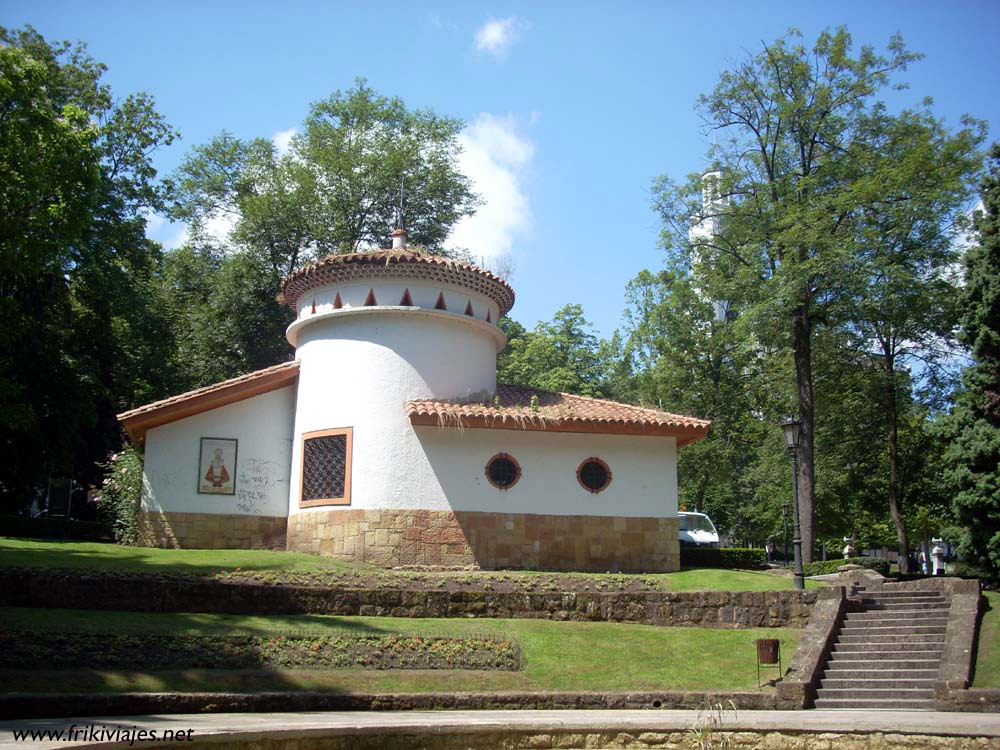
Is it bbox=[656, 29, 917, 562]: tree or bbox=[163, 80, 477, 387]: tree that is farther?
bbox=[163, 80, 477, 387]: tree

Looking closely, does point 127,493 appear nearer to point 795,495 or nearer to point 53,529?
point 53,529

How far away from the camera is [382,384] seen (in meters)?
19.6

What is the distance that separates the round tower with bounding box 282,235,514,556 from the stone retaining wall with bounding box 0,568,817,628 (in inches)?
146

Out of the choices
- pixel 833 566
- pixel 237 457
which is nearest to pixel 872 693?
pixel 833 566

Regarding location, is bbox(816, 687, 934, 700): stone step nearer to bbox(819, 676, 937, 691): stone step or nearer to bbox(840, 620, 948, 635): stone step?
→ bbox(819, 676, 937, 691): stone step

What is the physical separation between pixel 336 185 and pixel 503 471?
20754 mm

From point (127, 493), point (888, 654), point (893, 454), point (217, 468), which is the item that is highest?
point (893, 454)

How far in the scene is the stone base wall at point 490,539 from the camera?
18578 millimetres

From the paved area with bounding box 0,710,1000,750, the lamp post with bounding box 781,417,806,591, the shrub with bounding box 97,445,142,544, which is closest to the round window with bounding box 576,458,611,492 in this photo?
the lamp post with bounding box 781,417,806,591

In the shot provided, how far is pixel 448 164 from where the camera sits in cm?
3841

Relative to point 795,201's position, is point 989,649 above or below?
below

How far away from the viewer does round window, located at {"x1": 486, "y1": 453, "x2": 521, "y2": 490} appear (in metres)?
19.3

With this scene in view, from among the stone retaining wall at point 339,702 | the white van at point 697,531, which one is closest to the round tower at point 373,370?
the stone retaining wall at point 339,702

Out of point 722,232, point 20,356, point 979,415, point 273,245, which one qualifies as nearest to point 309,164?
point 273,245
